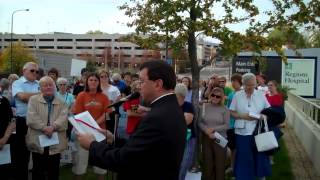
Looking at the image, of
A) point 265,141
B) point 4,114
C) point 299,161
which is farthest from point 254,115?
point 299,161

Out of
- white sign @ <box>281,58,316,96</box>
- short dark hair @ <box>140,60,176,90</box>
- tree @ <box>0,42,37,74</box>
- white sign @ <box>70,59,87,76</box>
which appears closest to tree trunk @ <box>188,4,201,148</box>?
short dark hair @ <box>140,60,176,90</box>

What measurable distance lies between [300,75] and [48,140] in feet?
51.4

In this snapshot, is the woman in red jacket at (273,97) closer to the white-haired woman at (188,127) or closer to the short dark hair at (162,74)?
the white-haired woman at (188,127)

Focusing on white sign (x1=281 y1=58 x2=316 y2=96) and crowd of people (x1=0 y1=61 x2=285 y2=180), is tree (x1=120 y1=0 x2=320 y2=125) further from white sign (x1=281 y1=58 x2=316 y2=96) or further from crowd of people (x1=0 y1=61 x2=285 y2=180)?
white sign (x1=281 y1=58 x2=316 y2=96)

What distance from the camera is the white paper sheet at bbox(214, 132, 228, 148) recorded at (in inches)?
310

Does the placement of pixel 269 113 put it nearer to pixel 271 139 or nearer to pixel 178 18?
pixel 271 139

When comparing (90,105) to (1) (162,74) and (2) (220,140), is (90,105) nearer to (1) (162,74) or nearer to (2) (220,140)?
(2) (220,140)

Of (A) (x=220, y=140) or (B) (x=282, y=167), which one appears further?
(B) (x=282, y=167)

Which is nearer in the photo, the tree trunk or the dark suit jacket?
the dark suit jacket

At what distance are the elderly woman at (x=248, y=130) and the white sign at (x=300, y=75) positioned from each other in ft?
42.4

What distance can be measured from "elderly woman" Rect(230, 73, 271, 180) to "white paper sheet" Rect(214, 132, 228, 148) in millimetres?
230

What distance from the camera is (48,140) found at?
7.08m

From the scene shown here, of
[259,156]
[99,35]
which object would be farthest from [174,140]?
[99,35]

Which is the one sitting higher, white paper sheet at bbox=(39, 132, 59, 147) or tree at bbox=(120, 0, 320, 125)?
tree at bbox=(120, 0, 320, 125)
